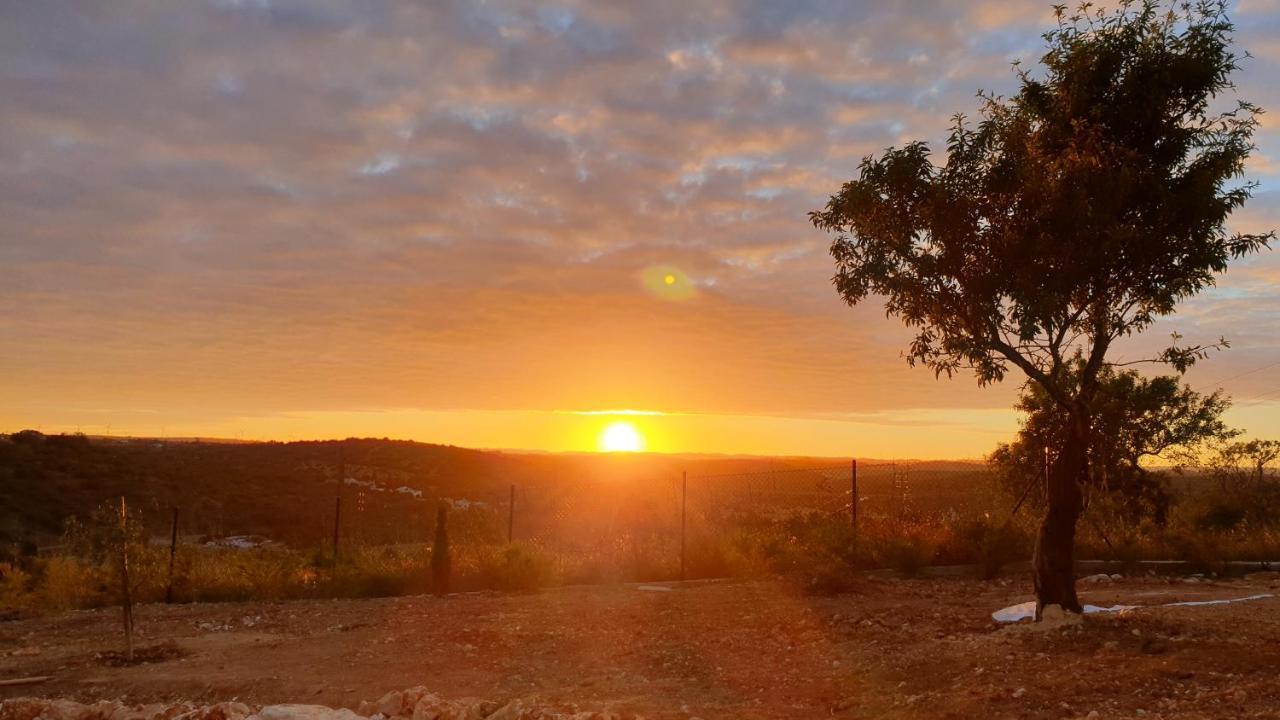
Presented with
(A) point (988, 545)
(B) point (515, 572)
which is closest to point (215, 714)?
(B) point (515, 572)

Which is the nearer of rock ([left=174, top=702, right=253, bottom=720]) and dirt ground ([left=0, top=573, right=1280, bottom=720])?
rock ([left=174, top=702, right=253, bottom=720])

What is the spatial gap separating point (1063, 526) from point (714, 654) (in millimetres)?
4135

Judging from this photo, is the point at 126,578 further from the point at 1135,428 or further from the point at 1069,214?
the point at 1135,428

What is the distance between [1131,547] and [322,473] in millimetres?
52926

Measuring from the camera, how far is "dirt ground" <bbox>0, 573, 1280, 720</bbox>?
7.22 metres

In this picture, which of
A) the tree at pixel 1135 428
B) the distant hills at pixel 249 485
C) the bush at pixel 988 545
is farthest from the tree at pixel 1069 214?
the distant hills at pixel 249 485

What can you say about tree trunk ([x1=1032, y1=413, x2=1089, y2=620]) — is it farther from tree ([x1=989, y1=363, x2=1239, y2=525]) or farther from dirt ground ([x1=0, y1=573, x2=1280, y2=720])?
tree ([x1=989, y1=363, x2=1239, y2=525])

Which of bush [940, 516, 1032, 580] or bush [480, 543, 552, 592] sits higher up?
bush [940, 516, 1032, 580]

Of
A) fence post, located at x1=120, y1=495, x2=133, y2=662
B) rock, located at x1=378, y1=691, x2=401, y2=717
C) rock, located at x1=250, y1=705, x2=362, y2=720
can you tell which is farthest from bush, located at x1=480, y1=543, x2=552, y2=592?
rock, located at x1=250, y1=705, x2=362, y2=720

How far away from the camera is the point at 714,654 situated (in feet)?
31.7

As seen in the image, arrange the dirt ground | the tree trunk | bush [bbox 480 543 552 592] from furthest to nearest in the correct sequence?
bush [bbox 480 543 552 592], the tree trunk, the dirt ground

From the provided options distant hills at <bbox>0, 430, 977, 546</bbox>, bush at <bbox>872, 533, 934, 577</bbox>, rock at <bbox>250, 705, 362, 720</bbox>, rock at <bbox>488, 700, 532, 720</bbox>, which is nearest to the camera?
rock at <bbox>488, 700, 532, 720</bbox>

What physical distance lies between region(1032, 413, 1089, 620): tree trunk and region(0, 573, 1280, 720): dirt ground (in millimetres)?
449

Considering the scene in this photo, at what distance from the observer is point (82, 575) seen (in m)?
15.9
